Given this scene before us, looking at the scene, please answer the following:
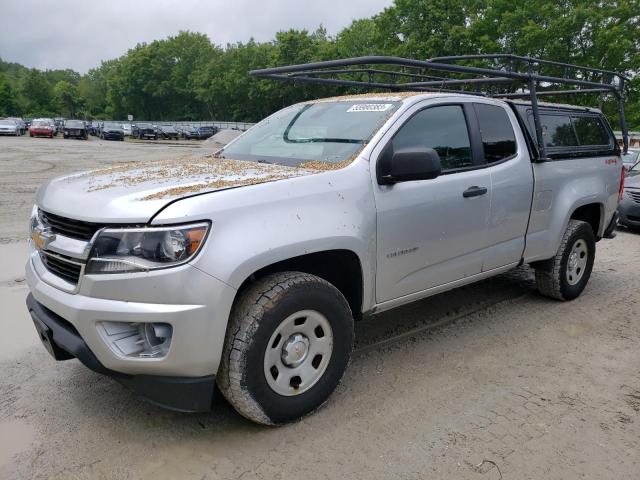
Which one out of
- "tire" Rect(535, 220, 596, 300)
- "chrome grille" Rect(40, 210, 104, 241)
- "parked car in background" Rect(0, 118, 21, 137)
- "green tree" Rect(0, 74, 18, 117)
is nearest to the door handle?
"tire" Rect(535, 220, 596, 300)

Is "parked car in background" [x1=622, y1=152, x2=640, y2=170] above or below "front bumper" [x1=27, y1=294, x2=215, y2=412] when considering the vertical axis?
above

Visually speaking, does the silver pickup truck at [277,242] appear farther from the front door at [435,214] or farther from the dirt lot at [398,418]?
the dirt lot at [398,418]

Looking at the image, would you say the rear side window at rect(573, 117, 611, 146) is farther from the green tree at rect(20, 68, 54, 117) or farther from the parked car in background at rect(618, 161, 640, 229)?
the green tree at rect(20, 68, 54, 117)

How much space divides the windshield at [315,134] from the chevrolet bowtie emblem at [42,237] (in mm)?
1454

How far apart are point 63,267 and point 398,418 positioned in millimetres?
1986

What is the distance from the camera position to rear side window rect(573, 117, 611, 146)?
524 cm

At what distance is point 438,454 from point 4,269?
4950 mm

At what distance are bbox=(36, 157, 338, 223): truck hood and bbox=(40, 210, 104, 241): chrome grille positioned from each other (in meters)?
0.04

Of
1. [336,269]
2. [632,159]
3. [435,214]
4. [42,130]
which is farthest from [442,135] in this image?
[42,130]

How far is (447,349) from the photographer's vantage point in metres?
4.04

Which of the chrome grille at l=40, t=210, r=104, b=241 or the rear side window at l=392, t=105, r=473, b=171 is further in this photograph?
the rear side window at l=392, t=105, r=473, b=171

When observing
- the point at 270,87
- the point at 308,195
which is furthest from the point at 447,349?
the point at 270,87

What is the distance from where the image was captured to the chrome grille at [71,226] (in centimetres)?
259

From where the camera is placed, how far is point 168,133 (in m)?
51.1
